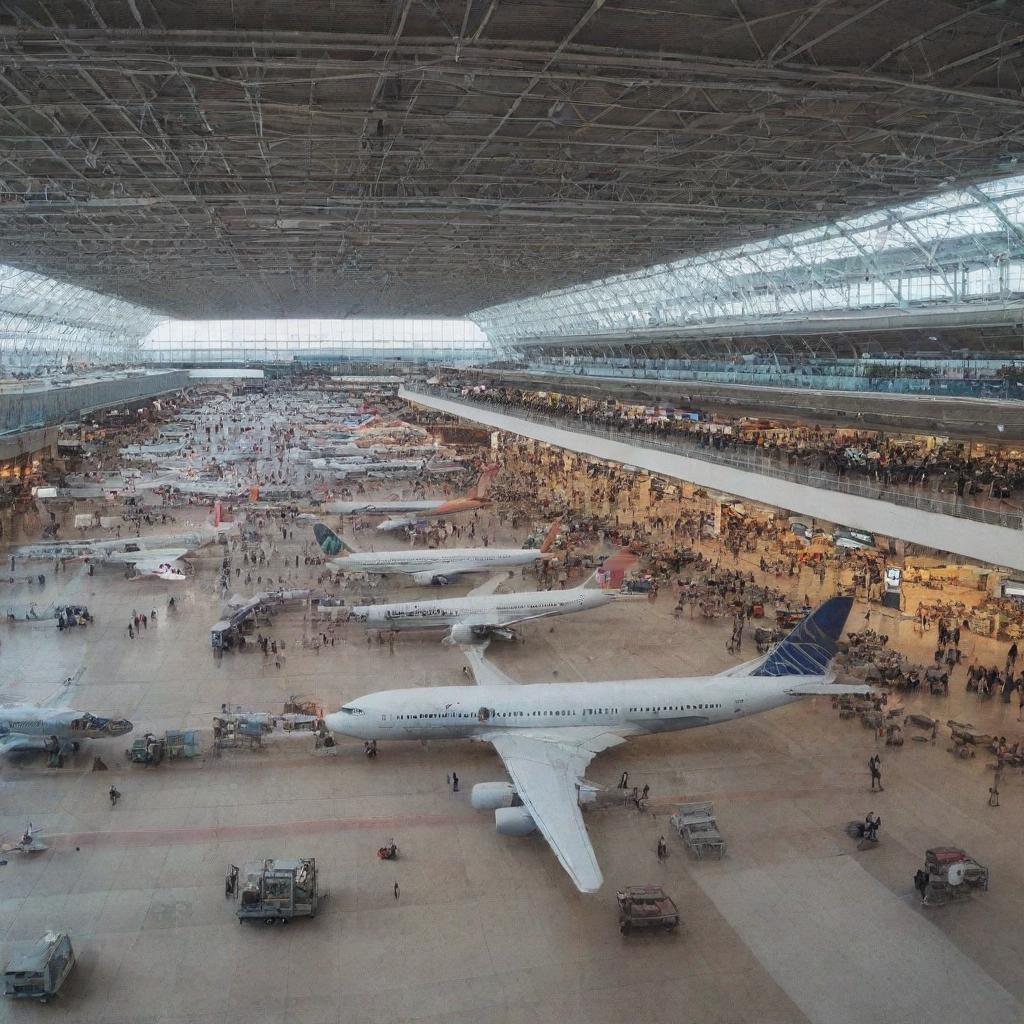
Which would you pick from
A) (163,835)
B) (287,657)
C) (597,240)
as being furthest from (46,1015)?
(597,240)

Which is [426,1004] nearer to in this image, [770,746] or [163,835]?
[163,835]

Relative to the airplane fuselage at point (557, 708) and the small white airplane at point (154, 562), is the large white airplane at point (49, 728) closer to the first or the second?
the airplane fuselage at point (557, 708)

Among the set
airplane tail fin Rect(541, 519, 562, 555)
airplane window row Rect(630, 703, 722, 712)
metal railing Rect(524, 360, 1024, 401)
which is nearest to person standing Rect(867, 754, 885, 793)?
airplane window row Rect(630, 703, 722, 712)

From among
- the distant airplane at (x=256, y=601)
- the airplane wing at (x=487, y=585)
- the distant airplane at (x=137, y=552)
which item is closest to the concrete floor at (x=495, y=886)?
the distant airplane at (x=256, y=601)

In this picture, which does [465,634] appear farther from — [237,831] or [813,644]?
[237,831]

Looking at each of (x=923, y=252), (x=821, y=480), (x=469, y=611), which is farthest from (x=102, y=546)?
(x=923, y=252)

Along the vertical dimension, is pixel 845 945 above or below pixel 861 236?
below
